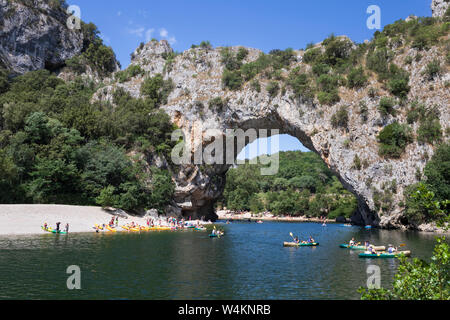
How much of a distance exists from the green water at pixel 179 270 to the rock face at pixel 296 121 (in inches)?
754

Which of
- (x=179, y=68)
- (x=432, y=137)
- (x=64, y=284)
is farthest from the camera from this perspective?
(x=179, y=68)

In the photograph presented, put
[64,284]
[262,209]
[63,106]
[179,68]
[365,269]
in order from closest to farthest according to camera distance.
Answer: [64,284]
[365,269]
[63,106]
[179,68]
[262,209]

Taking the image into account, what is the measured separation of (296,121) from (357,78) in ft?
35.8

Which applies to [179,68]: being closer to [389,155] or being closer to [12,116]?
[12,116]

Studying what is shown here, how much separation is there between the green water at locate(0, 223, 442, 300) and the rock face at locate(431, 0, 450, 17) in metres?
50.4

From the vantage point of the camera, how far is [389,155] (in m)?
46.4

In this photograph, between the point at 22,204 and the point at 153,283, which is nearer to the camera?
the point at 153,283

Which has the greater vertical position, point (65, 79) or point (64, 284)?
point (65, 79)

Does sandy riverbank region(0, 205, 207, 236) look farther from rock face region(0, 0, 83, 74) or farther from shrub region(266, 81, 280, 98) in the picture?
rock face region(0, 0, 83, 74)

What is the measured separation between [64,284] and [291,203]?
82874 millimetres

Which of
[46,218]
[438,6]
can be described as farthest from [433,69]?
[46,218]

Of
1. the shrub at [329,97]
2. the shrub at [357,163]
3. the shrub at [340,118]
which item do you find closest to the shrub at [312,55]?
the shrub at [329,97]

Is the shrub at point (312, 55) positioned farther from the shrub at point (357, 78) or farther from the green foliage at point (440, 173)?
the green foliage at point (440, 173)

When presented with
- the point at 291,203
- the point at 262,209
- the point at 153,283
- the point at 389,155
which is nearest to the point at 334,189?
the point at 291,203
